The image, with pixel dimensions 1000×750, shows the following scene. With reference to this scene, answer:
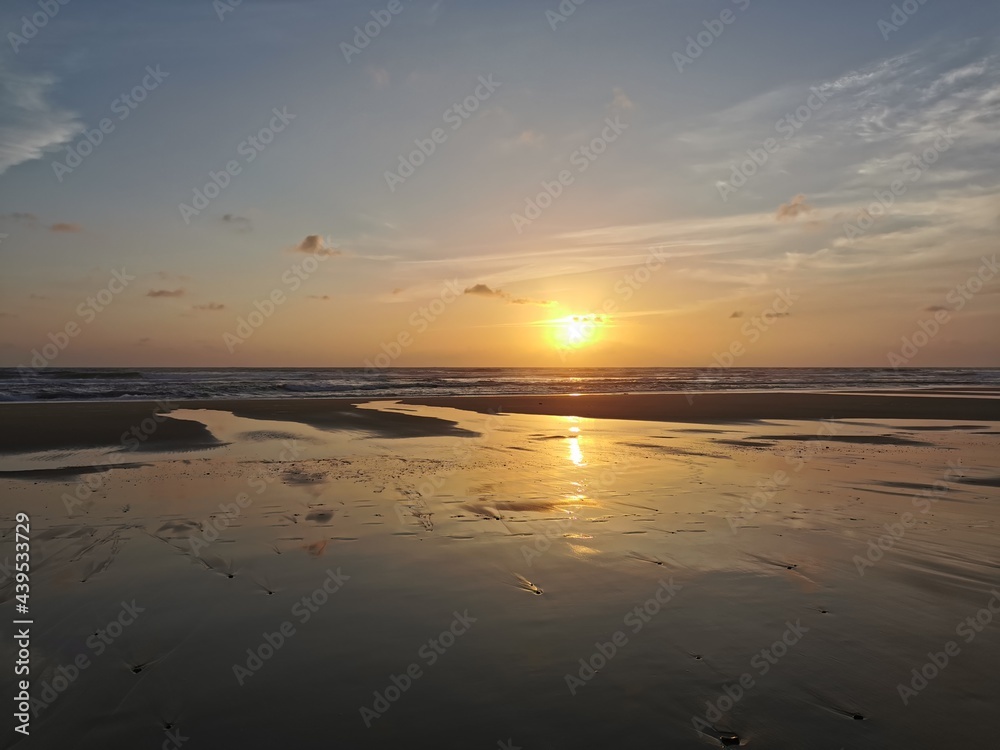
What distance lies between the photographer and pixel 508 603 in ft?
21.0

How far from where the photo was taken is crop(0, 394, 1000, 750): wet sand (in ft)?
14.3

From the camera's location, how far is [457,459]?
52.5 ft

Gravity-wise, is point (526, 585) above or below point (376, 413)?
below

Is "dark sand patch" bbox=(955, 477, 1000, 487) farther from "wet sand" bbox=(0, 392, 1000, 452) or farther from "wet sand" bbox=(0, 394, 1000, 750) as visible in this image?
"wet sand" bbox=(0, 392, 1000, 452)

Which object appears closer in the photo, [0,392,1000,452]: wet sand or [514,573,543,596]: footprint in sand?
[514,573,543,596]: footprint in sand

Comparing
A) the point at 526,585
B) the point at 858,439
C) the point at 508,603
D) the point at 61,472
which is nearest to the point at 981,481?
the point at 858,439

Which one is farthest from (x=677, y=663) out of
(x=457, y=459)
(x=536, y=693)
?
(x=457, y=459)

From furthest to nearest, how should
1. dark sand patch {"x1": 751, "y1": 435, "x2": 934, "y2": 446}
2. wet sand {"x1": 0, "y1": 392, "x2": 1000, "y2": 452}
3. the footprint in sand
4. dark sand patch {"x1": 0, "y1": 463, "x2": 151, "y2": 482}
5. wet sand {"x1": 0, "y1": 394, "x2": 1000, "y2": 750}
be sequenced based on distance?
wet sand {"x1": 0, "y1": 392, "x2": 1000, "y2": 452} < dark sand patch {"x1": 751, "y1": 435, "x2": 934, "y2": 446} < dark sand patch {"x1": 0, "y1": 463, "x2": 151, "y2": 482} < the footprint in sand < wet sand {"x1": 0, "y1": 394, "x2": 1000, "y2": 750}

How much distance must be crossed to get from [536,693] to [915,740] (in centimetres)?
Answer: 265

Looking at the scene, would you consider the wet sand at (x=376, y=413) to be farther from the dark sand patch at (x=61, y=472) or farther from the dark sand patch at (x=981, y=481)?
the dark sand patch at (x=981, y=481)

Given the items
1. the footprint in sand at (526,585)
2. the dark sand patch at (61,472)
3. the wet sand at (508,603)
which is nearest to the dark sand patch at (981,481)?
the wet sand at (508,603)

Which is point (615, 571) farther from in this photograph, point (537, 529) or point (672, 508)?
point (672, 508)

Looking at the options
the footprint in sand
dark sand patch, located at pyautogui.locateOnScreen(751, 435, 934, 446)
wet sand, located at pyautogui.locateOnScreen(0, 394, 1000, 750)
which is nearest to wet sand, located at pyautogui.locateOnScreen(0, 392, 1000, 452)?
wet sand, located at pyautogui.locateOnScreen(0, 394, 1000, 750)

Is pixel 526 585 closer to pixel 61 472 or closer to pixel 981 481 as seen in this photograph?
pixel 981 481
